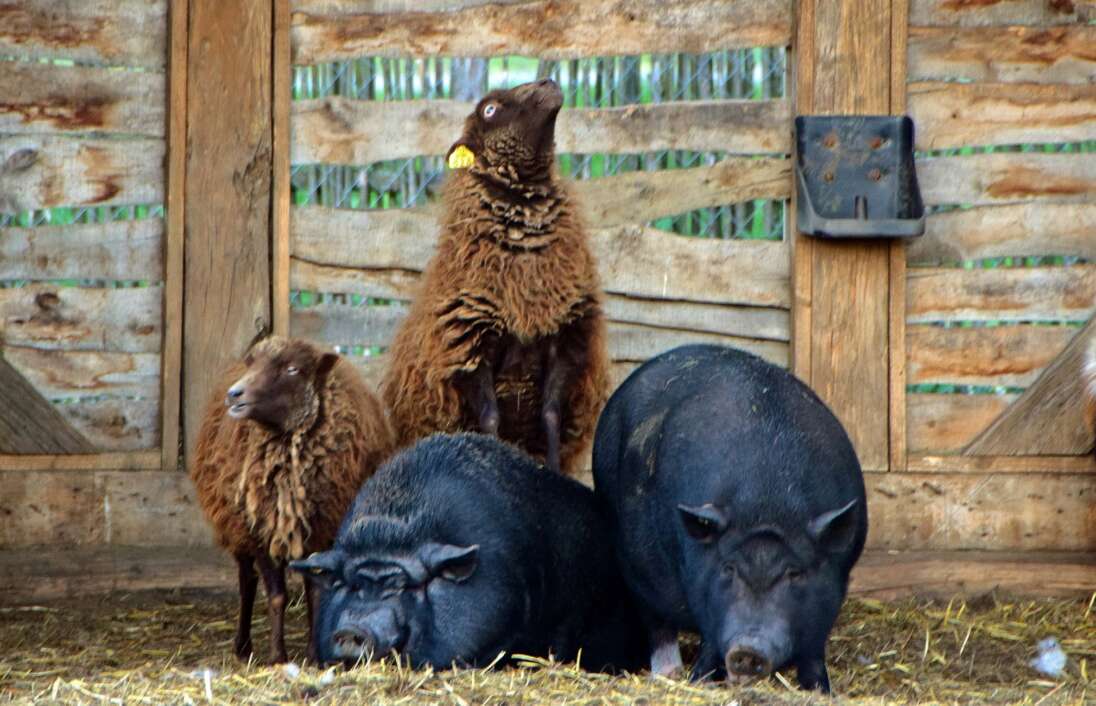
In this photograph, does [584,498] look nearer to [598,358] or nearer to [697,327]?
[598,358]

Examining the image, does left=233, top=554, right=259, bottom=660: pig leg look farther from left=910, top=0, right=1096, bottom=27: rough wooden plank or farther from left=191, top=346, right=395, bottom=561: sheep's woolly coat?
left=910, top=0, right=1096, bottom=27: rough wooden plank

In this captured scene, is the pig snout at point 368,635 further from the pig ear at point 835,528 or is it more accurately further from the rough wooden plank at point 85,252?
the rough wooden plank at point 85,252

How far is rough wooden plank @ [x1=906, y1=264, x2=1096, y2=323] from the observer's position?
8.98m

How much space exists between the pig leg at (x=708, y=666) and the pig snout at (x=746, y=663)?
30 centimetres

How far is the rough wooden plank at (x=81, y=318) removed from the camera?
→ 877 centimetres

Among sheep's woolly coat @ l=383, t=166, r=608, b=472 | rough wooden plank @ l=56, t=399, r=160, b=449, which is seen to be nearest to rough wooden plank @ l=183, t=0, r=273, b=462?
rough wooden plank @ l=56, t=399, r=160, b=449

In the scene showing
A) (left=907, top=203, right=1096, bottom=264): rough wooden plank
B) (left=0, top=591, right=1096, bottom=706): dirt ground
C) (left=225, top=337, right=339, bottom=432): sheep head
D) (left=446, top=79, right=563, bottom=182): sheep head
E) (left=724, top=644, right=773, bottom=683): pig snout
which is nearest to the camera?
(left=0, top=591, right=1096, bottom=706): dirt ground

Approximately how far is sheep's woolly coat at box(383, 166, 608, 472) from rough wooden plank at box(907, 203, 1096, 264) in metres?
1.95

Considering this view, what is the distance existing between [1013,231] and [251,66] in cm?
391

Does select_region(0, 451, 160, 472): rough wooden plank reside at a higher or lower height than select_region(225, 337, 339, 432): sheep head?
lower

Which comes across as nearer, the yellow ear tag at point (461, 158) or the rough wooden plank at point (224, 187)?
the yellow ear tag at point (461, 158)

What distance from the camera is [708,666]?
669 cm

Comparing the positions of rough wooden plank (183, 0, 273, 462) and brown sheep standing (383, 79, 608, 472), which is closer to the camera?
brown sheep standing (383, 79, 608, 472)

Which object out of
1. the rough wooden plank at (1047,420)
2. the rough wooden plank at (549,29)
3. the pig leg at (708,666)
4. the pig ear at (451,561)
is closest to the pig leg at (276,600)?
the pig ear at (451,561)
